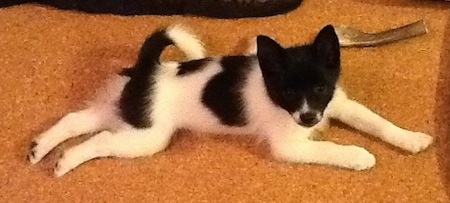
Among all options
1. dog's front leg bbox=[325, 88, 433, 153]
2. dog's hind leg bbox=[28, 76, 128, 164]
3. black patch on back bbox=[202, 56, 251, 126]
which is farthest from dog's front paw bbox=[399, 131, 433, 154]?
dog's hind leg bbox=[28, 76, 128, 164]

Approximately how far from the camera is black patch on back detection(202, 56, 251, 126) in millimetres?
1866

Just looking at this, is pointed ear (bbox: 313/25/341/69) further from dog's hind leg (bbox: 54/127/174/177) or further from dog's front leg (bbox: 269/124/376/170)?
dog's hind leg (bbox: 54/127/174/177)

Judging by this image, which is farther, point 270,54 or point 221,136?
point 221,136

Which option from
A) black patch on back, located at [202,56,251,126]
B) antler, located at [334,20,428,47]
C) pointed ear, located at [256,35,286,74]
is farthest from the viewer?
antler, located at [334,20,428,47]

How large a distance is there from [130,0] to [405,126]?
2.69ft

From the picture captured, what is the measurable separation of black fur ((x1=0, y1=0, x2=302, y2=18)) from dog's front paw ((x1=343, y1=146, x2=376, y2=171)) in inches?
21.0

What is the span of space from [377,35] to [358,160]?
0.42 metres

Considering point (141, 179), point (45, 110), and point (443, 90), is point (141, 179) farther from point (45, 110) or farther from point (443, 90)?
point (443, 90)

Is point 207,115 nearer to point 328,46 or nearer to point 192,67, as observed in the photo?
point 192,67

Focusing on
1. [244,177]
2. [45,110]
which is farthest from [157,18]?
[244,177]

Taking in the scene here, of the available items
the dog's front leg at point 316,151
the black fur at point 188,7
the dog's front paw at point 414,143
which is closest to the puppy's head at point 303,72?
the dog's front leg at point 316,151

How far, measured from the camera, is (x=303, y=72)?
1764 millimetres

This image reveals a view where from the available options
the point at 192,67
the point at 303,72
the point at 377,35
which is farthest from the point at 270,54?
the point at 377,35

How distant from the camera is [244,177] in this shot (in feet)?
6.28
